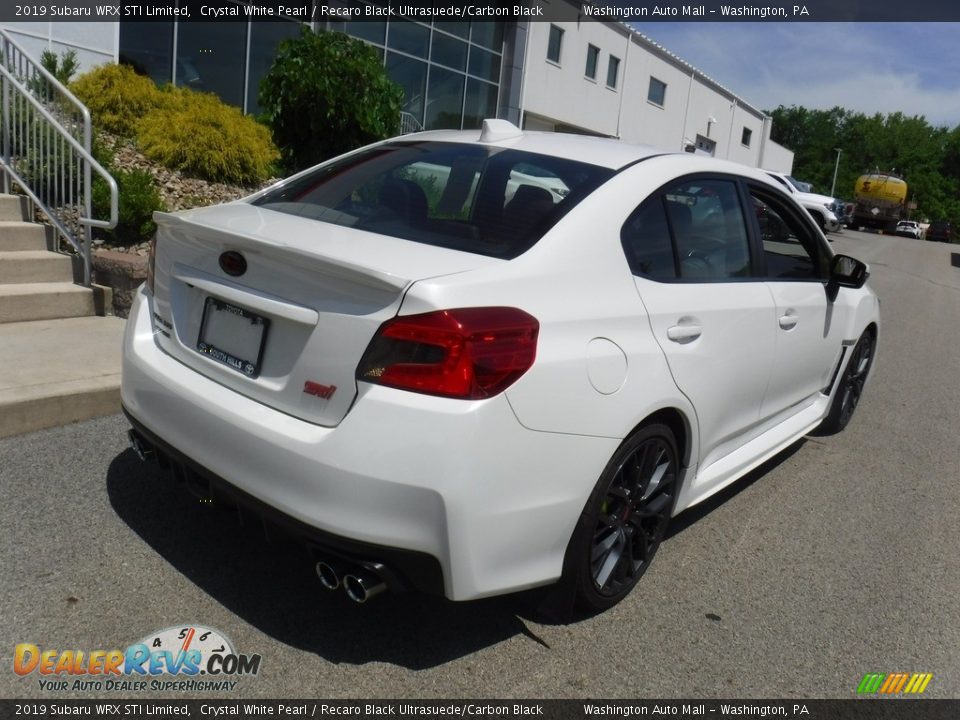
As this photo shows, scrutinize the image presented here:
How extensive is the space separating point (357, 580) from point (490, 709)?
58 centimetres

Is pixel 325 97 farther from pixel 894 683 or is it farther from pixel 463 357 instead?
pixel 894 683

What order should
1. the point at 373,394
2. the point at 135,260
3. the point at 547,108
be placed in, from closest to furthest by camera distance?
the point at 373,394
the point at 135,260
the point at 547,108

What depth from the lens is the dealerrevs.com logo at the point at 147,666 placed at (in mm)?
2580

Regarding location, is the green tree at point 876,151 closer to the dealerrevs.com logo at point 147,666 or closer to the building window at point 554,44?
the building window at point 554,44

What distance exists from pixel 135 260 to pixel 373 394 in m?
4.31

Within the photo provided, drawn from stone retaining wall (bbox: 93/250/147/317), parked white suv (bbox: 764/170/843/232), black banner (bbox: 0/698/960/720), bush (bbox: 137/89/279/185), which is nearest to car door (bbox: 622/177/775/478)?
black banner (bbox: 0/698/960/720)

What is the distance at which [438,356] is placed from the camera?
8.00 ft

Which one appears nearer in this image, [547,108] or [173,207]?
[173,207]

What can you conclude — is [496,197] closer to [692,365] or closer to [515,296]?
[515,296]

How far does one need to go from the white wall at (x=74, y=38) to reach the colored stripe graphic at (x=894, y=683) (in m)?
10.7

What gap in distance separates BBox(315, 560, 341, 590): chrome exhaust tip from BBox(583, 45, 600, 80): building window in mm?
27836

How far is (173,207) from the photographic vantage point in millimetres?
7941

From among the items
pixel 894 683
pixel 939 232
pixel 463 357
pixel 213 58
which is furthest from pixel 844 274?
pixel 939 232

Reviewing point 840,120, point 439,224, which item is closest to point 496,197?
point 439,224
